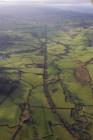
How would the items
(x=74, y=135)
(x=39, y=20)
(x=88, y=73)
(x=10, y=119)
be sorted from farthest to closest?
(x=39, y=20) → (x=88, y=73) → (x=10, y=119) → (x=74, y=135)

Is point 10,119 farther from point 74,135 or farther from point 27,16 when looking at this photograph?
point 27,16

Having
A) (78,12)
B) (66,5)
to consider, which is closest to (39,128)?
(78,12)

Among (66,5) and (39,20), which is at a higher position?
(66,5)

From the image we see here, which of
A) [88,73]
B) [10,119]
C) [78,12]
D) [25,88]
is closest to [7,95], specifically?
[25,88]

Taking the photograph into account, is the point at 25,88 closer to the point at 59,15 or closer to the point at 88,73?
the point at 88,73

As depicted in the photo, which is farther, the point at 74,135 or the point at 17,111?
the point at 17,111

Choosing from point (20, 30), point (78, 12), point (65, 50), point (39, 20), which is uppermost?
point (78, 12)

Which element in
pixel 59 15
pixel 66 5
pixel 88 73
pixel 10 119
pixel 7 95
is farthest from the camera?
pixel 66 5
